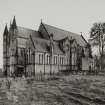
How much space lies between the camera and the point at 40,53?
4378 centimetres

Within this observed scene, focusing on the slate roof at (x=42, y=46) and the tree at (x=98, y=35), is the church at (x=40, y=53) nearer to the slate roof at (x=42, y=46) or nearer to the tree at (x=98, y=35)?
the slate roof at (x=42, y=46)

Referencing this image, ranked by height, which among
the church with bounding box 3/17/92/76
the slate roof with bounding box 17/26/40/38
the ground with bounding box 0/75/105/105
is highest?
the slate roof with bounding box 17/26/40/38

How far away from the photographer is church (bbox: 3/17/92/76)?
144 ft

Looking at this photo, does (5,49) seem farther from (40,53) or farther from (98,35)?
(98,35)

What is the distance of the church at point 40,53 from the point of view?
43.8 meters

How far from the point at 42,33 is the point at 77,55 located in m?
16.0

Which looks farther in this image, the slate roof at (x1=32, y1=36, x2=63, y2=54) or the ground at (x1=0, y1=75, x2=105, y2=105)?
the slate roof at (x1=32, y1=36, x2=63, y2=54)

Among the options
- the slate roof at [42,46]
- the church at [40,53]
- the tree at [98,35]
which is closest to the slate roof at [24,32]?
the church at [40,53]

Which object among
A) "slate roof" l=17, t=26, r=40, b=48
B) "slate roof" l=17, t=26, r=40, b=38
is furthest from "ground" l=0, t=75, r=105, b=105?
"slate roof" l=17, t=26, r=40, b=38

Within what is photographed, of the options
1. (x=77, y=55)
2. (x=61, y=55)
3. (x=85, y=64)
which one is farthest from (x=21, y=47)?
(x=85, y=64)

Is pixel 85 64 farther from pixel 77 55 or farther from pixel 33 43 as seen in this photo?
pixel 33 43

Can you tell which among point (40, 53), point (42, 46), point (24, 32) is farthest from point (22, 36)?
point (40, 53)

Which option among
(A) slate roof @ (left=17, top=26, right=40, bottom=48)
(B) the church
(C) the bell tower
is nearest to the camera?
(B) the church

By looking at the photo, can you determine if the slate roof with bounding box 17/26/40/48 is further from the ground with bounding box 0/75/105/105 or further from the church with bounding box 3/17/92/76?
the ground with bounding box 0/75/105/105
